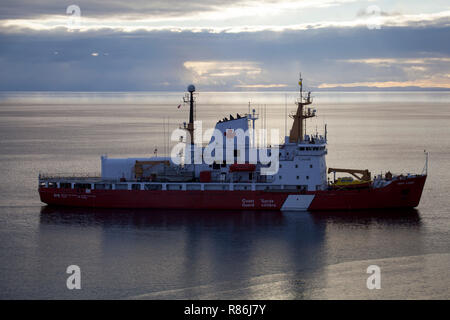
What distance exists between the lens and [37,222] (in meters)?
33.2

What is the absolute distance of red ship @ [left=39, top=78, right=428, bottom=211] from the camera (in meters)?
35.1

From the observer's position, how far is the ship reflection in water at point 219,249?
23.1m

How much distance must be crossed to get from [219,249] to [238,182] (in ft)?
27.7

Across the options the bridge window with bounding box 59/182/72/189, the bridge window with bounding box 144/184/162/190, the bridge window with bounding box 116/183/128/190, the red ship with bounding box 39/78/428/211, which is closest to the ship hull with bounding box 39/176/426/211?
the red ship with bounding box 39/78/428/211

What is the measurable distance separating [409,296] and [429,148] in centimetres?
5281

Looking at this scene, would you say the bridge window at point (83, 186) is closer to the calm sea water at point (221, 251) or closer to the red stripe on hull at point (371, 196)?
the calm sea water at point (221, 251)

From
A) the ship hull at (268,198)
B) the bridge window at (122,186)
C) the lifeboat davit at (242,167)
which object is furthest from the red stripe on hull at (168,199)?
the lifeboat davit at (242,167)

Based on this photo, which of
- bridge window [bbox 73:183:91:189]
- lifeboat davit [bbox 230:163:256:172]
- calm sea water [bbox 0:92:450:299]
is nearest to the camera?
calm sea water [bbox 0:92:450:299]

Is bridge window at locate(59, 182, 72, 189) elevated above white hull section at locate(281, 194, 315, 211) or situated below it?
above

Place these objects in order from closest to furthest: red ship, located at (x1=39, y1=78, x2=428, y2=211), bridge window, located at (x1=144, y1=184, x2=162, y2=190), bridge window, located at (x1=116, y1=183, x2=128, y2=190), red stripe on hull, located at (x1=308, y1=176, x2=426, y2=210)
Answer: red stripe on hull, located at (x1=308, y1=176, x2=426, y2=210), red ship, located at (x1=39, y1=78, x2=428, y2=211), bridge window, located at (x1=144, y1=184, x2=162, y2=190), bridge window, located at (x1=116, y1=183, x2=128, y2=190)

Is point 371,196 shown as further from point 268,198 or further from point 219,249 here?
point 219,249

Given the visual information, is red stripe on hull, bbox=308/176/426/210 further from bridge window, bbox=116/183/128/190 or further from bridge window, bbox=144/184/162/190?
bridge window, bbox=116/183/128/190

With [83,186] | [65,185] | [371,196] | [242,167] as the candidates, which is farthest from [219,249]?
[65,185]
